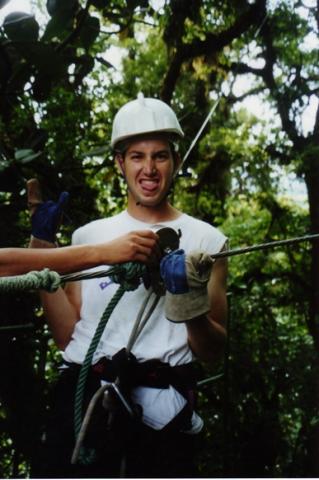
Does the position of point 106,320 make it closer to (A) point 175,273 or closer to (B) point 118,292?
(B) point 118,292

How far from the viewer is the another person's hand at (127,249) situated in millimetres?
1583

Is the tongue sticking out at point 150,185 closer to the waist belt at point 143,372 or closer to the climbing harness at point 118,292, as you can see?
the climbing harness at point 118,292

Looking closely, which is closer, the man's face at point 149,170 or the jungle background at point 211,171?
the man's face at point 149,170

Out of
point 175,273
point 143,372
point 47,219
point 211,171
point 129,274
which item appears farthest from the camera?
point 211,171

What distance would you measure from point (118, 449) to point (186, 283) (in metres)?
0.64

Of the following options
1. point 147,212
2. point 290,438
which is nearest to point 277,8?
point 147,212

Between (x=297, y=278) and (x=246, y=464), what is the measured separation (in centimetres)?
179

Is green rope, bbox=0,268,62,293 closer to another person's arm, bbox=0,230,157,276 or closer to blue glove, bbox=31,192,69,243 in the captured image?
another person's arm, bbox=0,230,157,276

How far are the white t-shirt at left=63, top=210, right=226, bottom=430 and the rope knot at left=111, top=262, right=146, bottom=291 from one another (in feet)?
0.78

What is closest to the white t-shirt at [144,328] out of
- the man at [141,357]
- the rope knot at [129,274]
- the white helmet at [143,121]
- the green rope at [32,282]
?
the man at [141,357]

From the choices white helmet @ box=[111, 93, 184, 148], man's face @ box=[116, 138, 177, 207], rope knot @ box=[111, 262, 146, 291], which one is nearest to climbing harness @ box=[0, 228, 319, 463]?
rope knot @ box=[111, 262, 146, 291]

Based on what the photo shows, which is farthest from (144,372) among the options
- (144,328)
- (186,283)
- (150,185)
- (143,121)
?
(143,121)

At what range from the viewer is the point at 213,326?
69.7 inches

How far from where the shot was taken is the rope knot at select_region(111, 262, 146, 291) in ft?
5.34
